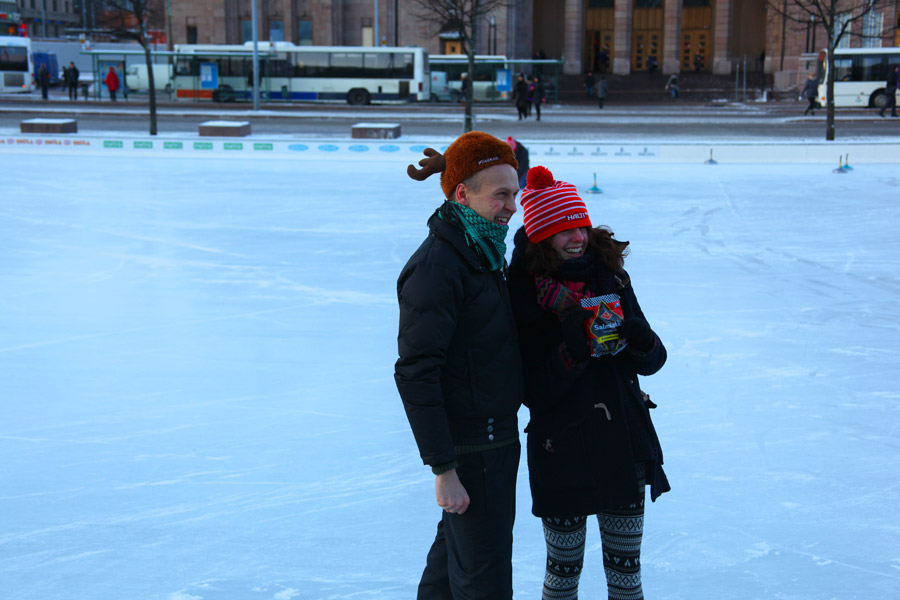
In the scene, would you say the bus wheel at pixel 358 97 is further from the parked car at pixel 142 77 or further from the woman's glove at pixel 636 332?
the woman's glove at pixel 636 332

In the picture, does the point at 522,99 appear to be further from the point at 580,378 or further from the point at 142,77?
the point at 580,378

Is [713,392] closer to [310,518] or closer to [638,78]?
[310,518]

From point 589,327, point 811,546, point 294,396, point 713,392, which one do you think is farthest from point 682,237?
point 589,327

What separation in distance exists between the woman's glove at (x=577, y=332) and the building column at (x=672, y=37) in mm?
47044

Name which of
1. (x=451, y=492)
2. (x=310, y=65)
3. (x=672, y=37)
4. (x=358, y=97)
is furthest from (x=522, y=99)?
(x=451, y=492)

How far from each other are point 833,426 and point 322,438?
7.63 ft

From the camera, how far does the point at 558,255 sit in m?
2.40

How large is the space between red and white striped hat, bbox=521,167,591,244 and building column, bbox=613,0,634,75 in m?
47.7

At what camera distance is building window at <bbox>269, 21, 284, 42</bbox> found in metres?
51.7

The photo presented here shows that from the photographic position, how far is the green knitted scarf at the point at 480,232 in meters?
2.26

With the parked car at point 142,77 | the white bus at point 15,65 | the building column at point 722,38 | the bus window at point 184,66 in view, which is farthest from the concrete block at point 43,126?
the building column at point 722,38

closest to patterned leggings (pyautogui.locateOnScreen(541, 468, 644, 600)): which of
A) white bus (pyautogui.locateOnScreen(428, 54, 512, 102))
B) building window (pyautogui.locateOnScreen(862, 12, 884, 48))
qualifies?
building window (pyautogui.locateOnScreen(862, 12, 884, 48))

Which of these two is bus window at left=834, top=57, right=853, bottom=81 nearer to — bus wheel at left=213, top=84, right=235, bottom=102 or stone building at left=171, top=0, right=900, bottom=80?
stone building at left=171, top=0, right=900, bottom=80

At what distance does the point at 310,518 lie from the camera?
3.42 meters
